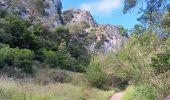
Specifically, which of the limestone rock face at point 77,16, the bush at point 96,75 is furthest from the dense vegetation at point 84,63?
the limestone rock face at point 77,16

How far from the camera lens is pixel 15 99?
14656 mm

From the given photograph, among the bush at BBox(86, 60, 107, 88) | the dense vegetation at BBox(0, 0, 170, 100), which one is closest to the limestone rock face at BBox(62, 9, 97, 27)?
the dense vegetation at BBox(0, 0, 170, 100)

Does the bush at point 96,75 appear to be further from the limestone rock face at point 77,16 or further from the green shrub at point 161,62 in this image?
the limestone rock face at point 77,16

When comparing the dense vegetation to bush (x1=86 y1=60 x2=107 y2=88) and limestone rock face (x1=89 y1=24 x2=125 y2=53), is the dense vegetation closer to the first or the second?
bush (x1=86 y1=60 x2=107 y2=88)

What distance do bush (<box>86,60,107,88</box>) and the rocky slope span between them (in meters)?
12.6

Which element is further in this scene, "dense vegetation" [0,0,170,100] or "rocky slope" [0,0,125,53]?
"rocky slope" [0,0,125,53]

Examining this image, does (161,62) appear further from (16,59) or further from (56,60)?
(56,60)

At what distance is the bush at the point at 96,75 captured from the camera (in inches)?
1610

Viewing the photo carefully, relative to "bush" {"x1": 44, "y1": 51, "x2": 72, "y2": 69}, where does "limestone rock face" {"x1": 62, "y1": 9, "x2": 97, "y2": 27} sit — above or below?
above

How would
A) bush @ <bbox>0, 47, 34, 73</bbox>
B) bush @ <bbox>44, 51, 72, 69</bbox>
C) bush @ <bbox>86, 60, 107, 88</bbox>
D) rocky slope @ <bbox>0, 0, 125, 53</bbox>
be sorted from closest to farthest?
bush @ <bbox>0, 47, 34, 73</bbox>
bush @ <bbox>86, 60, 107, 88</bbox>
bush @ <bbox>44, 51, 72, 69</bbox>
rocky slope @ <bbox>0, 0, 125, 53</bbox>

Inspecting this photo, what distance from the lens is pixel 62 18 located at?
8681 centimetres

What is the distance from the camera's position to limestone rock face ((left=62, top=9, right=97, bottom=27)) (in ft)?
298

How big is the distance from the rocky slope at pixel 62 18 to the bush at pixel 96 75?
12596mm

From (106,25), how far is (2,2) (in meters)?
37.9
